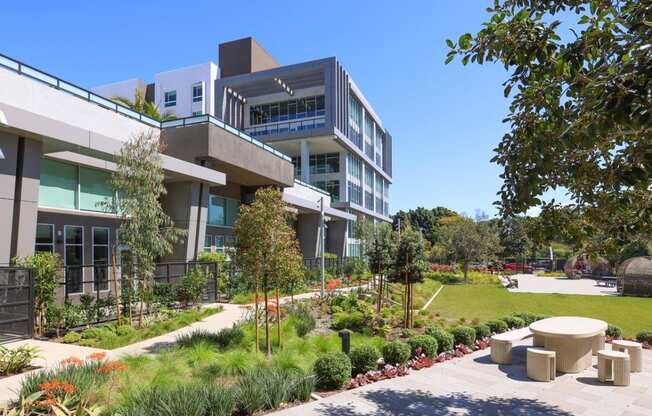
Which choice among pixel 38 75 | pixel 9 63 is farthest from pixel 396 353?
pixel 38 75

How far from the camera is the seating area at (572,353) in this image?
848cm

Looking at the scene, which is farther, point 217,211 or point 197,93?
point 197,93

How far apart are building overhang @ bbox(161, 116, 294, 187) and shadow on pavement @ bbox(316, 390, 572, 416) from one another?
15032 millimetres

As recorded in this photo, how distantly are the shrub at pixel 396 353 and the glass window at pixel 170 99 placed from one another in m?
43.4

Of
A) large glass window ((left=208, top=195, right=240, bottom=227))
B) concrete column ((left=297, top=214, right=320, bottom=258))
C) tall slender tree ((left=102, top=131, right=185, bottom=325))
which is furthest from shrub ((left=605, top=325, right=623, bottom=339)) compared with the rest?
concrete column ((left=297, top=214, right=320, bottom=258))

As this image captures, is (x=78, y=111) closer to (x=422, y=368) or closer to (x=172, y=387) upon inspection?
(x=172, y=387)

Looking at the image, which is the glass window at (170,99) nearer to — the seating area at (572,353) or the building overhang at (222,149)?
the building overhang at (222,149)

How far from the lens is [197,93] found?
4559 centimetres

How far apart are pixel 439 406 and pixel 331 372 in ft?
6.27

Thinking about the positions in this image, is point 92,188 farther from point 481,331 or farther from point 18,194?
point 481,331

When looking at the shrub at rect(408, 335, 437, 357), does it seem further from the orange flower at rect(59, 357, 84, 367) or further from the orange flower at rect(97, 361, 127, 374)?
the orange flower at rect(59, 357, 84, 367)

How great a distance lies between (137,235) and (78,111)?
6528mm

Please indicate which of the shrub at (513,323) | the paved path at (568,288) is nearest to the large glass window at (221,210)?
the shrub at (513,323)

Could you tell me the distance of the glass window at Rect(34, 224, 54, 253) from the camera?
1545cm
